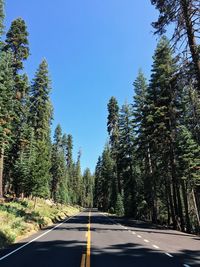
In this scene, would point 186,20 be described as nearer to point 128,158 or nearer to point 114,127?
point 128,158

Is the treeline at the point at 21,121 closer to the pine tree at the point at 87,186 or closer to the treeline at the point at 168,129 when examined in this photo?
the treeline at the point at 168,129

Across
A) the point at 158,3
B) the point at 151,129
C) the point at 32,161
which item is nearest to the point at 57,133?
the point at 32,161

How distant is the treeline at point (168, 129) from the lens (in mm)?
15641

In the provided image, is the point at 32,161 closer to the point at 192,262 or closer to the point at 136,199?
the point at 136,199

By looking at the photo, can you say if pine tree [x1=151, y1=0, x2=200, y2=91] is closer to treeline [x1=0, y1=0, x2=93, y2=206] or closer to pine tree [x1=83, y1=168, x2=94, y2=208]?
treeline [x1=0, y1=0, x2=93, y2=206]

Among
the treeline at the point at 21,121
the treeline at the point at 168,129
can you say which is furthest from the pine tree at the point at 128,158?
the treeline at the point at 21,121

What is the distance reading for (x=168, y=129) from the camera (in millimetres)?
30344

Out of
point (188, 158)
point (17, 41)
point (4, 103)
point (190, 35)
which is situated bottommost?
point (188, 158)

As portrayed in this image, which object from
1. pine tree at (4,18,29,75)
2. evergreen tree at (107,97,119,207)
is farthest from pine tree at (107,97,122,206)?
pine tree at (4,18,29,75)

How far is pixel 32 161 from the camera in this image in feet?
141

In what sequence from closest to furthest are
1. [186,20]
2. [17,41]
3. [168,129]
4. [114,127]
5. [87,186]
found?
[186,20], [168,129], [17,41], [114,127], [87,186]

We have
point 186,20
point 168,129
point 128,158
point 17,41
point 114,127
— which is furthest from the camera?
point 114,127

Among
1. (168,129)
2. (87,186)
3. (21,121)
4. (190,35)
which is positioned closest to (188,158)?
(168,129)

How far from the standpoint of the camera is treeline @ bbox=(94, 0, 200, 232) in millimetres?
15641
